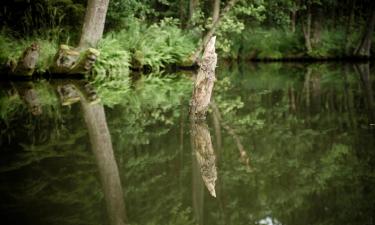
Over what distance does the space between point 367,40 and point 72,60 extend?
18932 mm

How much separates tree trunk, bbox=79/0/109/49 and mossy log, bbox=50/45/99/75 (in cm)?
60

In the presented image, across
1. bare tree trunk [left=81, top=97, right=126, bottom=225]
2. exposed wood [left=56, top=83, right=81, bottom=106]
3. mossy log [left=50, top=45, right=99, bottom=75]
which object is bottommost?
exposed wood [left=56, top=83, right=81, bottom=106]

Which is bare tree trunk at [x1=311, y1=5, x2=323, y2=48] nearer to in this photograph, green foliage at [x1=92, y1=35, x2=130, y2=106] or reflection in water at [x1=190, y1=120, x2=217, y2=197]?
green foliage at [x1=92, y1=35, x2=130, y2=106]

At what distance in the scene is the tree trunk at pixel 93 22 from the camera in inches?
603

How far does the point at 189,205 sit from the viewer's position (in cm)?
354

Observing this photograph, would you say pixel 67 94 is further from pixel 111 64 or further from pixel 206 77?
pixel 111 64

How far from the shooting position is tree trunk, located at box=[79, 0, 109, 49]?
15320mm

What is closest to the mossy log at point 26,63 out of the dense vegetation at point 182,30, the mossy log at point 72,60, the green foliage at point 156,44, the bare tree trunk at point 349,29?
the dense vegetation at point 182,30

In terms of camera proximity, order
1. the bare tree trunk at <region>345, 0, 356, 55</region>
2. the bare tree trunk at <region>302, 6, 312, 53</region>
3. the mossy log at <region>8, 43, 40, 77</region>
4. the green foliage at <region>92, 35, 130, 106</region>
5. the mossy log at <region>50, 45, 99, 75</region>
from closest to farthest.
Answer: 1. the mossy log at <region>8, 43, 40, 77</region>
2. the mossy log at <region>50, 45, 99, 75</region>
3. the green foliage at <region>92, 35, 130, 106</region>
4. the bare tree trunk at <region>302, 6, 312, 53</region>
5. the bare tree trunk at <region>345, 0, 356, 55</region>

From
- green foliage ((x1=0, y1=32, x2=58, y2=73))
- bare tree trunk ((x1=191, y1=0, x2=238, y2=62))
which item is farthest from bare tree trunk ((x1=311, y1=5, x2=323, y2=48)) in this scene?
green foliage ((x1=0, y1=32, x2=58, y2=73))

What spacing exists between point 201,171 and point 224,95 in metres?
7.18

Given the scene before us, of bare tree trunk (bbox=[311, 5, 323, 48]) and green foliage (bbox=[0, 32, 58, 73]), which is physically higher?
bare tree trunk (bbox=[311, 5, 323, 48])

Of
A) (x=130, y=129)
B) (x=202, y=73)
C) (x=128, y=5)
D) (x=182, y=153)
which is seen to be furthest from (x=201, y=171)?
(x=128, y=5)

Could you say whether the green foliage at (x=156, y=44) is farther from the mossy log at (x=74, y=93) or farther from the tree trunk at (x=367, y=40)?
the tree trunk at (x=367, y=40)
